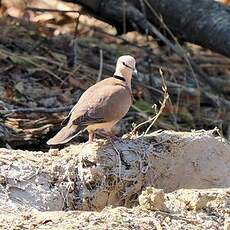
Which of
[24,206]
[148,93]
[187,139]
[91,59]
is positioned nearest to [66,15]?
[91,59]

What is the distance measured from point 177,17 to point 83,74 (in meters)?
0.82

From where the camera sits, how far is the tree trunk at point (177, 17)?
657 centimetres

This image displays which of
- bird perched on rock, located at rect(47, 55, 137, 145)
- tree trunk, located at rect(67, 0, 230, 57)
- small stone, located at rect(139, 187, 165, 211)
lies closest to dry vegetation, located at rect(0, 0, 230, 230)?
small stone, located at rect(139, 187, 165, 211)

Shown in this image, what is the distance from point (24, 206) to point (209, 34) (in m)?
3.06

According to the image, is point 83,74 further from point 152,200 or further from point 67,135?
point 152,200

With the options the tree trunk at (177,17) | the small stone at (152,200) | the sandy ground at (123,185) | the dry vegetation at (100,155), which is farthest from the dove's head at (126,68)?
the tree trunk at (177,17)

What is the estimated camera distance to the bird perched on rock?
4.37 m

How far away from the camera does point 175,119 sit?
646 centimetres

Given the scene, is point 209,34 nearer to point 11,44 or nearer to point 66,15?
point 11,44

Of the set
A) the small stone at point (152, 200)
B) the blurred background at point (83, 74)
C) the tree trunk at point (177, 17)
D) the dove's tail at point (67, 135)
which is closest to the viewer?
the small stone at point (152, 200)

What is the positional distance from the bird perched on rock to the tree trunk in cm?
205

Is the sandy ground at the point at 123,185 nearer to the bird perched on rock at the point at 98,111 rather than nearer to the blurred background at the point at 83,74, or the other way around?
the bird perched on rock at the point at 98,111

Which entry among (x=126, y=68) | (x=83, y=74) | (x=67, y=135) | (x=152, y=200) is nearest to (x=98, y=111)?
(x=67, y=135)

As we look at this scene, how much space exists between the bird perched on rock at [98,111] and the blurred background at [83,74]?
0.97m
